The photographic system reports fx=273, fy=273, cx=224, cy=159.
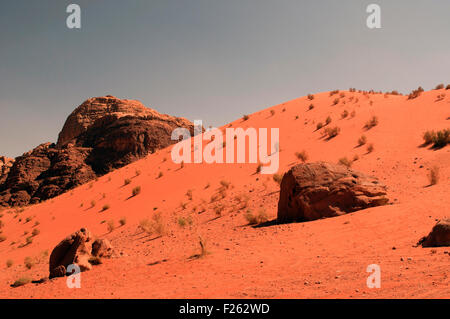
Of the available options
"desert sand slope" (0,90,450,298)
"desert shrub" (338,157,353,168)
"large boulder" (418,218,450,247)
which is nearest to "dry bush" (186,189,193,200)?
"desert sand slope" (0,90,450,298)

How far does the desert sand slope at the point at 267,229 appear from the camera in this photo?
164 inches

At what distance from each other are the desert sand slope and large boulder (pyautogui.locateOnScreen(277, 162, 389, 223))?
1.43 feet

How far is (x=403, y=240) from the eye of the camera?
17.2 feet

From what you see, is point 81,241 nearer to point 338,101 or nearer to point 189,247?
point 189,247

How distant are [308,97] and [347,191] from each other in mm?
17303

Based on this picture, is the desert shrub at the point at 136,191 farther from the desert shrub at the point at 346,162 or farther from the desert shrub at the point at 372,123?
the desert shrub at the point at 372,123

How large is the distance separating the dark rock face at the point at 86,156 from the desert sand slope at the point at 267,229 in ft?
24.0

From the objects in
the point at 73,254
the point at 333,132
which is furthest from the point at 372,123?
the point at 73,254

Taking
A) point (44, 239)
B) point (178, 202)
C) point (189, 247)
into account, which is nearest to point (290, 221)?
point (189, 247)

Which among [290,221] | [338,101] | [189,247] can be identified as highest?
[338,101]

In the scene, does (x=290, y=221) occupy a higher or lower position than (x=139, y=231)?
higher

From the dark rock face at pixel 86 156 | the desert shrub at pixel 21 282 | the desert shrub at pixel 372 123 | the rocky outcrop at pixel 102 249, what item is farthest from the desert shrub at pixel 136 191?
the dark rock face at pixel 86 156

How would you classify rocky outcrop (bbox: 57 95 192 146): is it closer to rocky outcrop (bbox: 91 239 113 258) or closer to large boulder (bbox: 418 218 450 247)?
rocky outcrop (bbox: 91 239 113 258)

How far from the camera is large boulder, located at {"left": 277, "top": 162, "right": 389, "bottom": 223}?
25.2 ft
